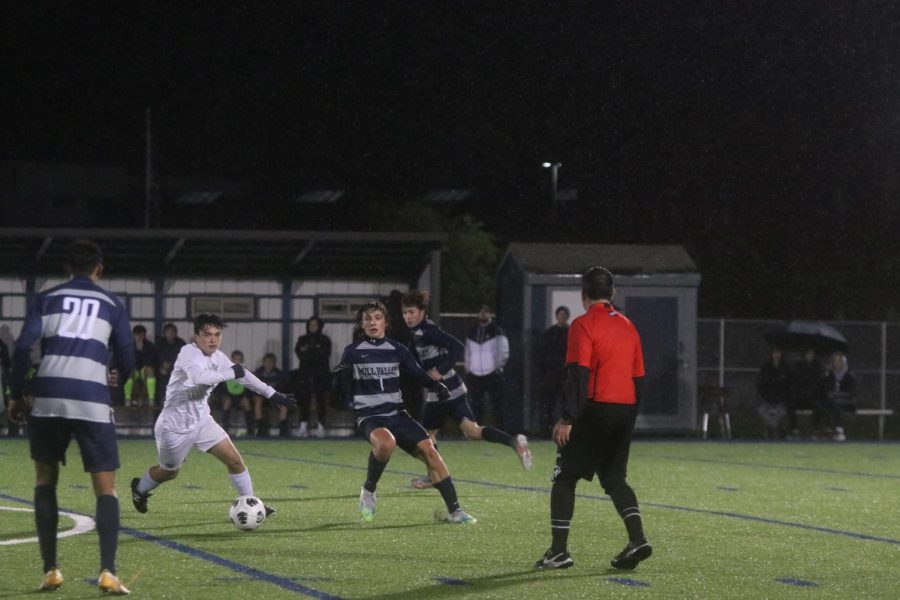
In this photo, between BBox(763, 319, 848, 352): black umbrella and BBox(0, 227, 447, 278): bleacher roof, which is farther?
BBox(763, 319, 848, 352): black umbrella

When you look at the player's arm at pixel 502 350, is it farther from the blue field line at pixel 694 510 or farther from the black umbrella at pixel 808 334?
the black umbrella at pixel 808 334

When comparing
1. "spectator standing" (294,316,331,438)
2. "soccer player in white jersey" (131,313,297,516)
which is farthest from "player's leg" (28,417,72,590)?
"spectator standing" (294,316,331,438)

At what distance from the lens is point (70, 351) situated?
7.57 m

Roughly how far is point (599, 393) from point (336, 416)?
16224 mm

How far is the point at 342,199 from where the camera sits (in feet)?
274

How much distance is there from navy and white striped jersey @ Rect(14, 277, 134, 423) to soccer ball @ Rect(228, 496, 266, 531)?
3005 millimetres

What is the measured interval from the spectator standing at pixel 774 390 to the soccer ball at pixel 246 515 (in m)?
16.1

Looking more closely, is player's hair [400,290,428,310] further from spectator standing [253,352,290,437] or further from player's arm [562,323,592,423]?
spectator standing [253,352,290,437]

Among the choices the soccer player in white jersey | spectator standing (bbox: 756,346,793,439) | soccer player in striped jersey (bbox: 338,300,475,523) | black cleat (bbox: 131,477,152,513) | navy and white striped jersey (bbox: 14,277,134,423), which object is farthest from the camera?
spectator standing (bbox: 756,346,793,439)

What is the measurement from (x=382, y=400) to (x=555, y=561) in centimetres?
281

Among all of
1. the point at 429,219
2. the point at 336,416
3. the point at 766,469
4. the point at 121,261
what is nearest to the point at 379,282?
the point at 336,416

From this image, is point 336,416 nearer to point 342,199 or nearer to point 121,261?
point 121,261

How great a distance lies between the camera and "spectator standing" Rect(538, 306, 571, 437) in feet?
73.5

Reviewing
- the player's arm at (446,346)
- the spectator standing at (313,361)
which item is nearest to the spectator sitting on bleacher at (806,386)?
the spectator standing at (313,361)
